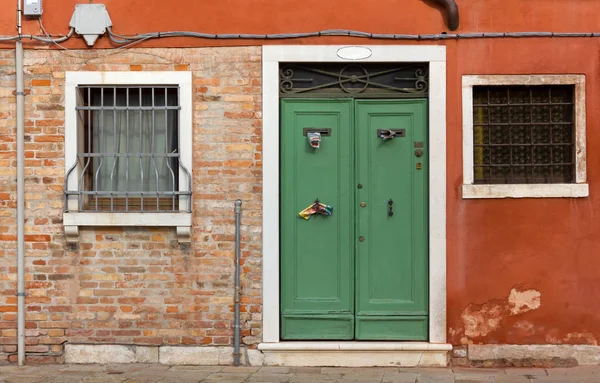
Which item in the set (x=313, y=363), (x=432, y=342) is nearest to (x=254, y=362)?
(x=313, y=363)

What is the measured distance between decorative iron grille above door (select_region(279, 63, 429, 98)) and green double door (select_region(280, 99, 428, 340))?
87 mm

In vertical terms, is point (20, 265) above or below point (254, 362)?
above

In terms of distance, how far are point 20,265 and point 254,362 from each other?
234cm

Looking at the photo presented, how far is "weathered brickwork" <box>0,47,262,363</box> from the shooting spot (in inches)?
301

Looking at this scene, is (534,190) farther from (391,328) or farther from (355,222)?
(391,328)

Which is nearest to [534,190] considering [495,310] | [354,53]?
[495,310]

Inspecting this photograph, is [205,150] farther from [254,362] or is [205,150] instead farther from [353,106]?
[254,362]

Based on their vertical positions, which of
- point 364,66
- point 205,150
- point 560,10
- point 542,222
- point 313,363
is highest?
point 560,10

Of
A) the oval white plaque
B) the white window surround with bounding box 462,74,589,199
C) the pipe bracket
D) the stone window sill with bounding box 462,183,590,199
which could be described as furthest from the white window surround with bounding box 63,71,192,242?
the stone window sill with bounding box 462,183,590,199

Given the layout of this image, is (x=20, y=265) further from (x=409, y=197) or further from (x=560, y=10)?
(x=560, y=10)

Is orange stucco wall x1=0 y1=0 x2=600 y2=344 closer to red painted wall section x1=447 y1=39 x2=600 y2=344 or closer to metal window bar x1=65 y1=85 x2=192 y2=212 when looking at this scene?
red painted wall section x1=447 y1=39 x2=600 y2=344

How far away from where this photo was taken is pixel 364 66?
7.69 meters

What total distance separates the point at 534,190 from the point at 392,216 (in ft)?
4.26

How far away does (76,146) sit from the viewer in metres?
7.64
